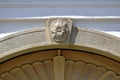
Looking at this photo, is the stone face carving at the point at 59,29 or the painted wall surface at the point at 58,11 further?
the painted wall surface at the point at 58,11

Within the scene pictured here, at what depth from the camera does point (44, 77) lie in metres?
3.27

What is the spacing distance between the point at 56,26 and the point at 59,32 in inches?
2.8

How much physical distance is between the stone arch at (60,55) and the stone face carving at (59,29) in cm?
5

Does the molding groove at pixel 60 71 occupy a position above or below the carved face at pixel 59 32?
below

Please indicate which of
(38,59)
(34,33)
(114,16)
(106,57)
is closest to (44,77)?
(38,59)

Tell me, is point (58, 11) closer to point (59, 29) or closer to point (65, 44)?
point (59, 29)

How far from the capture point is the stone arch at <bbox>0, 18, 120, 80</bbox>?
315 centimetres

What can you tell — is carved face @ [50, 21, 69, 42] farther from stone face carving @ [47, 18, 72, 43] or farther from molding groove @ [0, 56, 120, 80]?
molding groove @ [0, 56, 120, 80]

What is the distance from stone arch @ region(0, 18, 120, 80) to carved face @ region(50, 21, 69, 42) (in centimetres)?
7

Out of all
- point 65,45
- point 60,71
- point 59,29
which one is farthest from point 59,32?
point 60,71

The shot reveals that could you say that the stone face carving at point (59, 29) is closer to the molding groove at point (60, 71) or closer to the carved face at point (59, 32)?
the carved face at point (59, 32)

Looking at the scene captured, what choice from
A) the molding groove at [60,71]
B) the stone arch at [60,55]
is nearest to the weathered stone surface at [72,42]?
the stone arch at [60,55]

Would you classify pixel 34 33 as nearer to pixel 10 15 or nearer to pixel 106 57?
pixel 10 15

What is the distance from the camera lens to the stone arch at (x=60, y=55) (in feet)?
10.3
